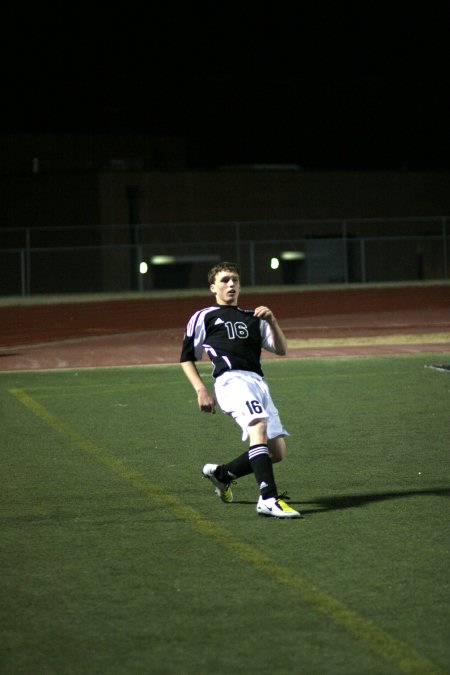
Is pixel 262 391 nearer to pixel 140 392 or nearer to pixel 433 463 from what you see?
pixel 433 463

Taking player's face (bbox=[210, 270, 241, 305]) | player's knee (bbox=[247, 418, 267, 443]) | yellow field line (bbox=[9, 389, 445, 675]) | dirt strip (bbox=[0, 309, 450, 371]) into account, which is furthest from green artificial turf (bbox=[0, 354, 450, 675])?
dirt strip (bbox=[0, 309, 450, 371])

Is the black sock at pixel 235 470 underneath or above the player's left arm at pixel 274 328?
underneath

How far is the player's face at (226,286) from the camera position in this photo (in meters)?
7.57

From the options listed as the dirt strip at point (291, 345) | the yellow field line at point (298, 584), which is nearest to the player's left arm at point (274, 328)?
the yellow field line at point (298, 584)

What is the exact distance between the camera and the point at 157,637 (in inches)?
197

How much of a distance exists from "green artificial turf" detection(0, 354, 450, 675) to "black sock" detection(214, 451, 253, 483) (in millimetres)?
220

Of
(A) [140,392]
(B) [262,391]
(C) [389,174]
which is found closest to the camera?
(B) [262,391]

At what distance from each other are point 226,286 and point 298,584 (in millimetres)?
2395

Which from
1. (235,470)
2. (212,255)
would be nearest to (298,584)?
(235,470)

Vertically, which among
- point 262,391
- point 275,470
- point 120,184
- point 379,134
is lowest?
point 275,470

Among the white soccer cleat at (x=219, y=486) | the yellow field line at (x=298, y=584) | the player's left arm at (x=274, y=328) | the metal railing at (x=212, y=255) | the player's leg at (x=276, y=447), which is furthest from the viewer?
the metal railing at (x=212, y=255)

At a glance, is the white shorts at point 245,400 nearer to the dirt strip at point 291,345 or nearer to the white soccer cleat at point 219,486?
the white soccer cleat at point 219,486

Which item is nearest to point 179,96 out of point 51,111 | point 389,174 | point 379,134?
point 51,111

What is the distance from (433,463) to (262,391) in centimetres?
229
